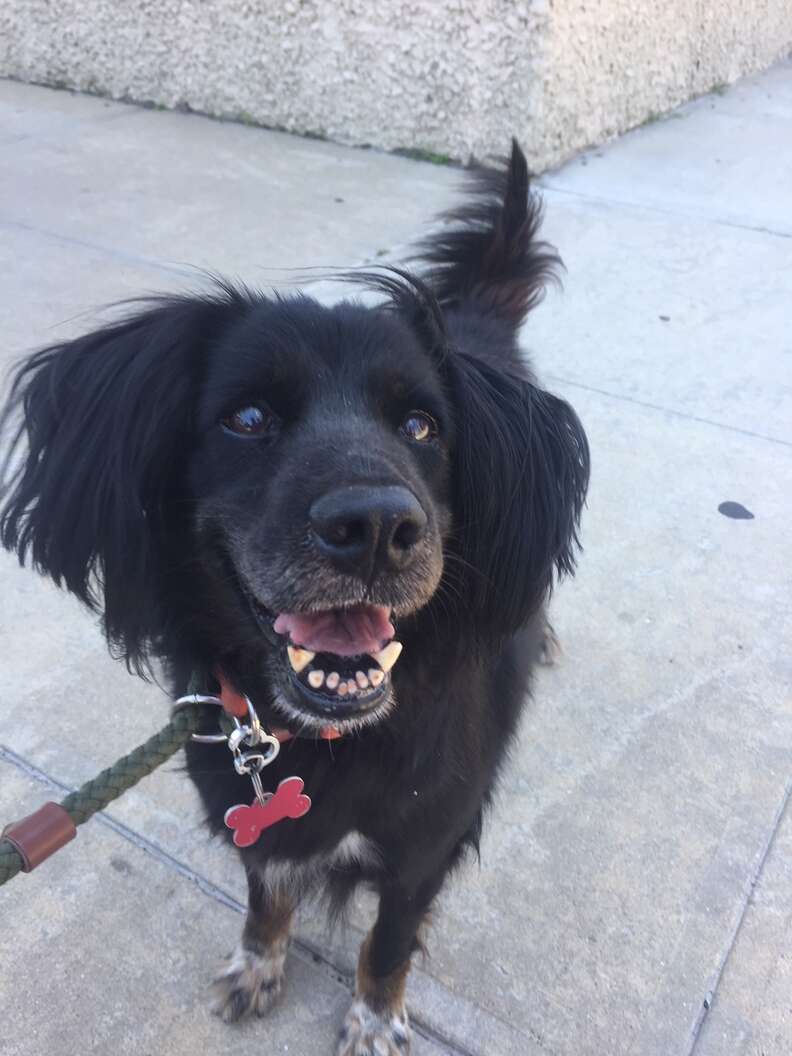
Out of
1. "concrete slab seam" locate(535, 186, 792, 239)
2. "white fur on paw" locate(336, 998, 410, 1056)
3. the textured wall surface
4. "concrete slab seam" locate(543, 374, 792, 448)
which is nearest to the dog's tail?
"concrete slab seam" locate(543, 374, 792, 448)

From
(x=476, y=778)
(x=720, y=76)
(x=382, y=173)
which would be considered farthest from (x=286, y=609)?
(x=720, y=76)

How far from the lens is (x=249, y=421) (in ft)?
5.47

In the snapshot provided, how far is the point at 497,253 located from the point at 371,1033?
244 cm

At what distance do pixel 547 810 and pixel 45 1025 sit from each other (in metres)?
1.34

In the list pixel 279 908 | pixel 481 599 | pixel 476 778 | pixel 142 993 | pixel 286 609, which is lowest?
pixel 142 993

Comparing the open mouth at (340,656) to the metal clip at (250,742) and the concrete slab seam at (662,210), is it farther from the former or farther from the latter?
the concrete slab seam at (662,210)

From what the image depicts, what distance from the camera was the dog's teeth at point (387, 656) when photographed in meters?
1.59

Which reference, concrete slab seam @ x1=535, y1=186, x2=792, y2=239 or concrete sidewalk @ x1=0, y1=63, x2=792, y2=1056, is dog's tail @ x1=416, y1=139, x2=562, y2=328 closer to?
concrete sidewalk @ x1=0, y1=63, x2=792, y2=1056

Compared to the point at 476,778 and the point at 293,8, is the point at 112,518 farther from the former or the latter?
the point at 293,8

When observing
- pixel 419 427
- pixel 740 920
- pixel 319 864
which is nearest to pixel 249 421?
pixel 419 427

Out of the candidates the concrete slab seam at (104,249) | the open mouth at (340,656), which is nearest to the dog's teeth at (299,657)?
the open mouth at (340,656)

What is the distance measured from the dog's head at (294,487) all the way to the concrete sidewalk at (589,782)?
773 mm

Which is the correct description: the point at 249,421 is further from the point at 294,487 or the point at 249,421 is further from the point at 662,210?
the point at 662,210

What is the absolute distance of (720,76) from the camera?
1000 centimetres
